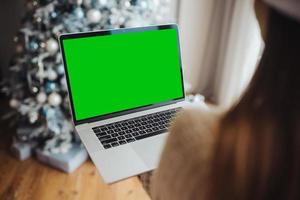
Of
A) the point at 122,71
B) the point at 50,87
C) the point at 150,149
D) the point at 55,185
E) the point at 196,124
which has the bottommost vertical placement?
Result: the point at 55,185

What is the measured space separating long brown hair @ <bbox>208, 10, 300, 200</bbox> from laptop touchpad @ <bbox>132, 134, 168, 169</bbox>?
1.33ft

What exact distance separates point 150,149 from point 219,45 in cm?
190

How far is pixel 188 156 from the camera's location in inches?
23.7

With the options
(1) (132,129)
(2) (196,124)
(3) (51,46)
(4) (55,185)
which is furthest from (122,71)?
(4) (55,185)

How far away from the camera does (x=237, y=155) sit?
507 mm

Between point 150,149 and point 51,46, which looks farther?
point 51,46

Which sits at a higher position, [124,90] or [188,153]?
[188,153]

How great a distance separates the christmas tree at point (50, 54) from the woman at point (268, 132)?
1.28 m

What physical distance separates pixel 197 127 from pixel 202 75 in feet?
7.38

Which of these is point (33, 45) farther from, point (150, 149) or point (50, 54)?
point (150, 149)

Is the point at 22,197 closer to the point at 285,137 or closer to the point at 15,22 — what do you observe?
the point at 15,22

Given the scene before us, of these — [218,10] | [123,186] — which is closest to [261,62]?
[123,186]

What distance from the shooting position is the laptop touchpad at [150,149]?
0.92 m

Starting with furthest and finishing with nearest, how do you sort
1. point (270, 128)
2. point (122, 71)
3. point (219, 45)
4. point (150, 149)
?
point (219, 45), point (122, 71), point (150, 149), point (270, 128)
